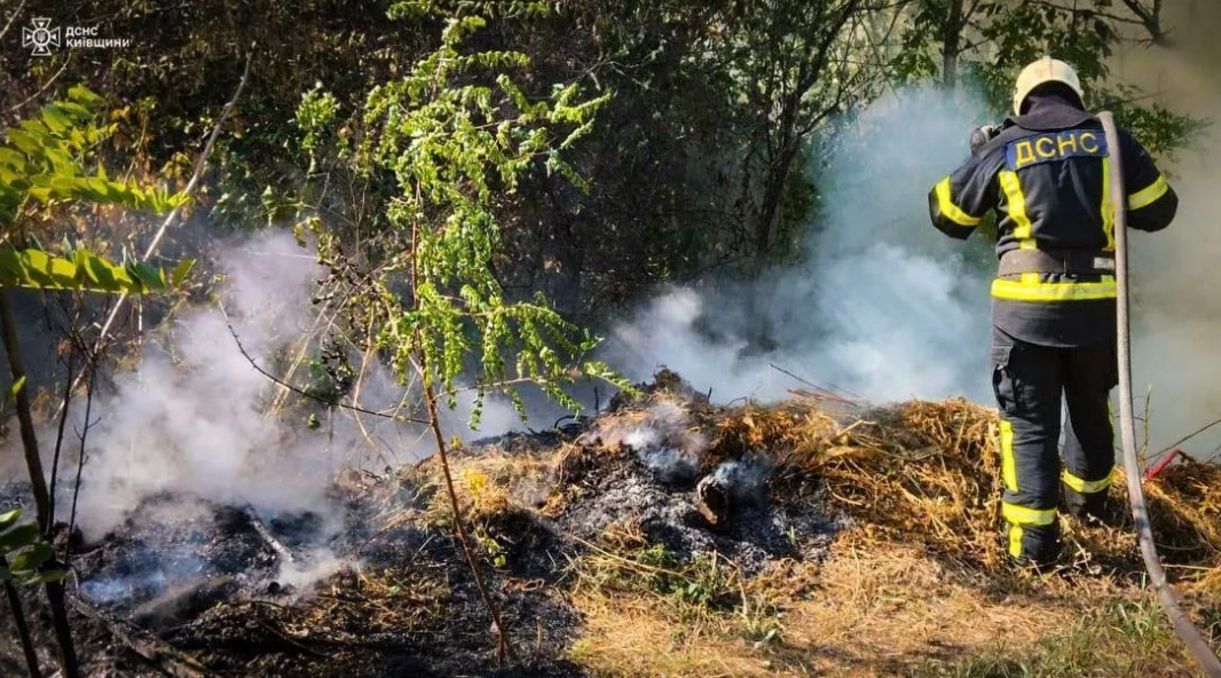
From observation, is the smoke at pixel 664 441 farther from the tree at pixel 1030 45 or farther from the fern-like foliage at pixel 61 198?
the tree at pixel 1030 45

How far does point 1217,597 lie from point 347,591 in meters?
3.40

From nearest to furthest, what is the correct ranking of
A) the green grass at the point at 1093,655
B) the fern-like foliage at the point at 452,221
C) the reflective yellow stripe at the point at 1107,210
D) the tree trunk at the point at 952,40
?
the fern-like foliage at the point at 452,221 → the green grass at the point at 1093,655 → the reflective yellow stripe at the point at 1107,210 → the tree trunk at the point at 952,40

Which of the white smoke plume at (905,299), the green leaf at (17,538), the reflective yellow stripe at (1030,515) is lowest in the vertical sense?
the green leaf at (17,538)

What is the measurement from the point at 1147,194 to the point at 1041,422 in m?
1.06

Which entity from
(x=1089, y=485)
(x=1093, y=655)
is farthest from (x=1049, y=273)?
(x=1093, y=655)

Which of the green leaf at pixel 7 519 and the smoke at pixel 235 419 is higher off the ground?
the smoke at pixel 235 419

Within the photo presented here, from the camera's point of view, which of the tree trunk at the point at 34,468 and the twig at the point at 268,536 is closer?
the tree trunk at the point at 34,468

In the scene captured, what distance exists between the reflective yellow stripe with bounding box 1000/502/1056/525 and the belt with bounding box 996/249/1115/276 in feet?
3.33

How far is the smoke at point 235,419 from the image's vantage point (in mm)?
4516

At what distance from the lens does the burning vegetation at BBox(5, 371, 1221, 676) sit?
311 centimetres

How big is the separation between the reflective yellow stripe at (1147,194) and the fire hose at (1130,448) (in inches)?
4.2

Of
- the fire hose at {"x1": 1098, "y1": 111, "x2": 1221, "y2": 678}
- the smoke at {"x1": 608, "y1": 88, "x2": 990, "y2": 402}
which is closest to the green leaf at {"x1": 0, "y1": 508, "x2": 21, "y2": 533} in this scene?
the fire hose at {"x1": 1098, "y1": 111, "x2": 1221, "y2": 678}

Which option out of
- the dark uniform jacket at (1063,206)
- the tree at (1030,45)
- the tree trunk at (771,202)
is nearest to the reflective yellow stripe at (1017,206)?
the dark uniform jacket at (1063,206)

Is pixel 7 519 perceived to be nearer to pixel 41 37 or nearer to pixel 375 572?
pixel 375 572
